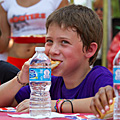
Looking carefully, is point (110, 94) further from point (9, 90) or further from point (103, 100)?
point (9, 90)

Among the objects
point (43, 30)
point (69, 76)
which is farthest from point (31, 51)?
point (69, 76)

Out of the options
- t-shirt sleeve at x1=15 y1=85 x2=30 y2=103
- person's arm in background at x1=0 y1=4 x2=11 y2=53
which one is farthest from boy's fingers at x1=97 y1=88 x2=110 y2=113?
person's arm in background at x1=0 y1=4 x2=11 y2=53

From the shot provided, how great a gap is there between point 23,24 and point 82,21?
5.06ft

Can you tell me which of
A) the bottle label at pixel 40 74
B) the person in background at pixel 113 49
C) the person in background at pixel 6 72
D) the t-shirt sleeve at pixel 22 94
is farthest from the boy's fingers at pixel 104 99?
the person in background at pixel 113 49

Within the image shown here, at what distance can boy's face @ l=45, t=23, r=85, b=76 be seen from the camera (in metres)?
2.09

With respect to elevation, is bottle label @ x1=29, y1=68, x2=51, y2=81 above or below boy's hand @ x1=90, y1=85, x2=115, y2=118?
above

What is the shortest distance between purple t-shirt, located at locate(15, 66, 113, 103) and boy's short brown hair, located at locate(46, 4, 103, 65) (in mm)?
251

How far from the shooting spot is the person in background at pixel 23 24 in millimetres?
3539

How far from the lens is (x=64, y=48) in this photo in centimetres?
210

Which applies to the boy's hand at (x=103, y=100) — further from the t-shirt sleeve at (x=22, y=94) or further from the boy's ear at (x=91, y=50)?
the t-shirt sleeve at (x=22, y=94)

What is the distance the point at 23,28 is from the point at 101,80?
6.21 feet

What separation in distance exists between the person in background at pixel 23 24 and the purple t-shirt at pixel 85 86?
1.09 m

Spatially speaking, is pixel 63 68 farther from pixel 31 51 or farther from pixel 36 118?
pixel 31 51

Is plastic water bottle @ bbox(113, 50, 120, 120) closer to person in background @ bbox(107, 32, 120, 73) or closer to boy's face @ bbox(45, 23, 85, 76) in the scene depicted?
boy's face @ bbox(45, 23, 85, 76)
